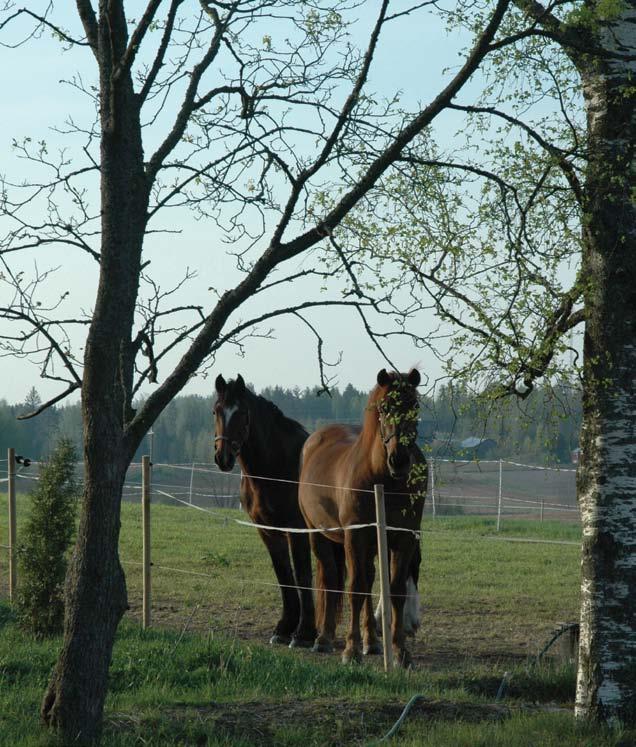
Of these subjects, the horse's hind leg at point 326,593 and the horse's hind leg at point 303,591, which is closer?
the horse's hind leg at point 326,593

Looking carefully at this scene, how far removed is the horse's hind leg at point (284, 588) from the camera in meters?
10.4

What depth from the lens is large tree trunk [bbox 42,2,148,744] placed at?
544 cm

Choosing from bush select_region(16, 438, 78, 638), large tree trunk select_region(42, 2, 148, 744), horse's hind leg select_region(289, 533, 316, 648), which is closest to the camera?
large tree trunk select_region(42, 2, 148, 744)

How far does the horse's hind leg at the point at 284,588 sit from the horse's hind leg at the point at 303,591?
11cm

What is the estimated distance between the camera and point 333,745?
18.9 ft

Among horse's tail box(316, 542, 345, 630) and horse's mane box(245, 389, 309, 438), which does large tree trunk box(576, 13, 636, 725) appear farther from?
horse's mane box(245, 389, 309, 438)

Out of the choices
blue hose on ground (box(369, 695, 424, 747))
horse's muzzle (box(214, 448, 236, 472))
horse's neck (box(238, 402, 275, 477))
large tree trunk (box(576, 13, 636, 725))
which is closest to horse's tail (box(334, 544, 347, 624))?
horse's neck (box(238, 402, 275, 477))

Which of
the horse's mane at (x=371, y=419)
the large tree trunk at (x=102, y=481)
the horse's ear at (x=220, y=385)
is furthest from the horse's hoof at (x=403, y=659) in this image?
the large tree trunk at (x=102, y=481)

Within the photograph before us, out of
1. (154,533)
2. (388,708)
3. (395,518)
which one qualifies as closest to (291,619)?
(395,518)

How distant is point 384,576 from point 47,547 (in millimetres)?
3071

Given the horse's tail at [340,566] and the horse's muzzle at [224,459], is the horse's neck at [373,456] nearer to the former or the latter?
the horse's muzzle at [224,459]

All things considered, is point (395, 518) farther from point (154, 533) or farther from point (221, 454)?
point (154, 533)

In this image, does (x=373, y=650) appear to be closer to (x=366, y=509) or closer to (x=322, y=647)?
(x=322, y=647)

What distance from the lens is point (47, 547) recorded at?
9.50 metres
